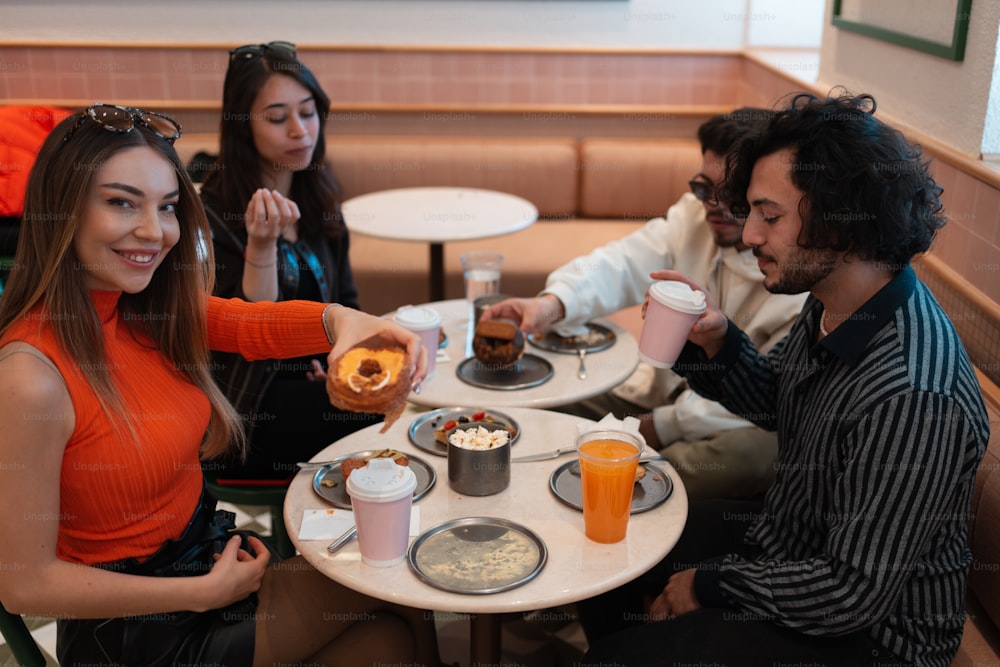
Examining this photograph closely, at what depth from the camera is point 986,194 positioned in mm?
2133

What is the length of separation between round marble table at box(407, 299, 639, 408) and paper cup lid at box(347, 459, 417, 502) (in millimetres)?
535

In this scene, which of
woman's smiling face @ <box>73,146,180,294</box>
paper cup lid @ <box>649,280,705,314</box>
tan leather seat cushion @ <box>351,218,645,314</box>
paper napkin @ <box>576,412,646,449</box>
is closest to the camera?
woman's smiling face @ <box>73,146,180,294</box>

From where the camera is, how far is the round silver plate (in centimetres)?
217

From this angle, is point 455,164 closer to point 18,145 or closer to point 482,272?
point 18,145

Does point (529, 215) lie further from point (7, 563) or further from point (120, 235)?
point (7, 563)

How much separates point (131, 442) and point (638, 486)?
92 cm

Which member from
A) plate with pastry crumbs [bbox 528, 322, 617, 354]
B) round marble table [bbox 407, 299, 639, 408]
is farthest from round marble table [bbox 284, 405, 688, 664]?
plate with pastry crumbs [bbox 528, 322, 617, 354]

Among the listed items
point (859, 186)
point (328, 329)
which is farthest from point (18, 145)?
point (859, 186)

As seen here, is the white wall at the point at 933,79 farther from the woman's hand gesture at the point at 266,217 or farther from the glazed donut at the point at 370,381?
the woman's hand gesture at the point at 266,217

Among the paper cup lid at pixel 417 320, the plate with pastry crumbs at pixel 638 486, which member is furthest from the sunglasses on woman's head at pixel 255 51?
the plate with pastry crumbs at pixel 638 486

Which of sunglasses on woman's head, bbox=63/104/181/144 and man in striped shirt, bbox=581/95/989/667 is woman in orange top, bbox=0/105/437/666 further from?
man in striped shirt, bbox=581/95/989/667

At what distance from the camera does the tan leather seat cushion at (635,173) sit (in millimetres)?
4766

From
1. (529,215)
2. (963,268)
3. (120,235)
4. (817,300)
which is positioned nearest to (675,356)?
(817,300)

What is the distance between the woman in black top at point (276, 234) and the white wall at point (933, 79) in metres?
1.75
